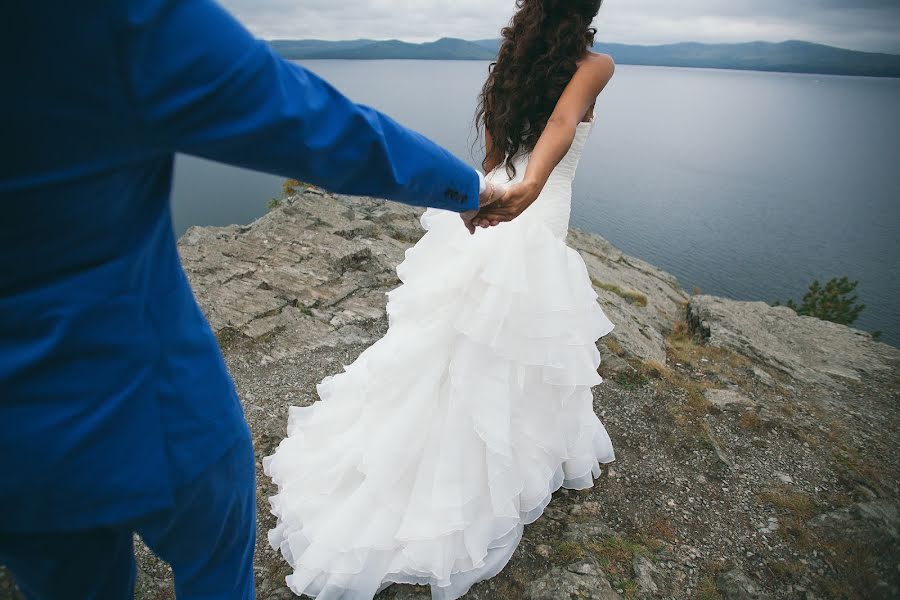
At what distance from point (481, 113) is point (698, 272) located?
110 feet

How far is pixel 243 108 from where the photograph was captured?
3.21ft

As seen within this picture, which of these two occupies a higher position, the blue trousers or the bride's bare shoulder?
the bride's bare shoulder

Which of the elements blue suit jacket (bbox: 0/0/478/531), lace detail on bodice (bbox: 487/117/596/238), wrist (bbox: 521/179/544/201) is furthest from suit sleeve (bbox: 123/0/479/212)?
lace detail on bodice (bbox: 487/117/596/238)

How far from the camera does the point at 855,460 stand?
4.48 metres

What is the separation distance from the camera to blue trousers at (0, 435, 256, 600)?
118cm

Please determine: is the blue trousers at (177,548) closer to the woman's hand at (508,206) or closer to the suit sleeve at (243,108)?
the suit sleeve at (243,108)

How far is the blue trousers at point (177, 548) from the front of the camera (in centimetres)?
118

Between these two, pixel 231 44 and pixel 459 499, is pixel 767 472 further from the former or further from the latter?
pixel 231 44

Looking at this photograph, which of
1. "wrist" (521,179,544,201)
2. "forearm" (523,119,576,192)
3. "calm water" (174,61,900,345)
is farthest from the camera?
"calm water" (174,61,900,345)

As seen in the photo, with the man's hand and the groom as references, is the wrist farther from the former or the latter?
the groom

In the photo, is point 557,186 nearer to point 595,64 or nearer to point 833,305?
point 595,64

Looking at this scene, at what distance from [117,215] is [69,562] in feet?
3.01

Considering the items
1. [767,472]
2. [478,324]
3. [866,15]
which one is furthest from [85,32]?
[866,15]

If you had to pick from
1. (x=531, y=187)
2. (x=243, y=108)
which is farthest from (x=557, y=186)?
(x=243, y=108)
